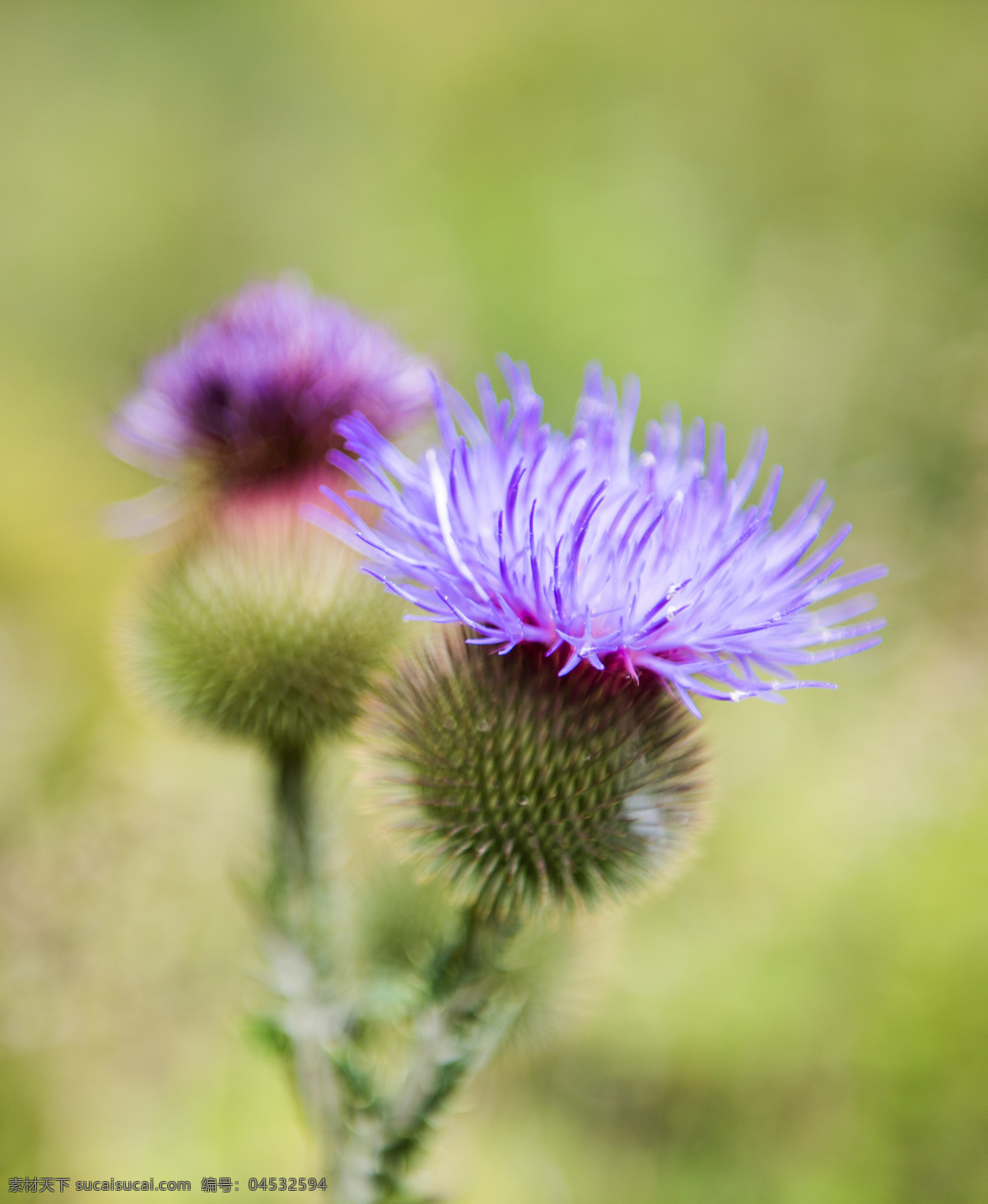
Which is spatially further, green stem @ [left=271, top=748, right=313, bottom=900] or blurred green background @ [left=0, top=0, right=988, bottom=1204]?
blurred green background @ [left=0, top=0, right=988, bottom=1204]

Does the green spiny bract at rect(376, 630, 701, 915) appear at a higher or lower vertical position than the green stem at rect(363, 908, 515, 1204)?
higher

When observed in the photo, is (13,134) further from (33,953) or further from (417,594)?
(417,594)

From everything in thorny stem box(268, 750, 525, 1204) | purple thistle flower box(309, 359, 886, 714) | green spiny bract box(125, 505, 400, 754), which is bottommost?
thorny stem box(268, 750, 525, 1204)

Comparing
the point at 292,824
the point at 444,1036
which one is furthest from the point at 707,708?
the point at 444,1036

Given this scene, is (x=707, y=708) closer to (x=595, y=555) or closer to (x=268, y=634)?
(x=268, y=634)

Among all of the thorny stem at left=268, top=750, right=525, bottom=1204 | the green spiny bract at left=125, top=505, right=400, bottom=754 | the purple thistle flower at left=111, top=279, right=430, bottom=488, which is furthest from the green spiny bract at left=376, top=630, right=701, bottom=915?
the purple thistle flower at left=111, top=279, right=430, bottom=488

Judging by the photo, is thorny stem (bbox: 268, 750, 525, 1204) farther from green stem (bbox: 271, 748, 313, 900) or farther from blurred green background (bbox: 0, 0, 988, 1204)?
blurred green background (bbox: 0, 0, 988, 1204)
